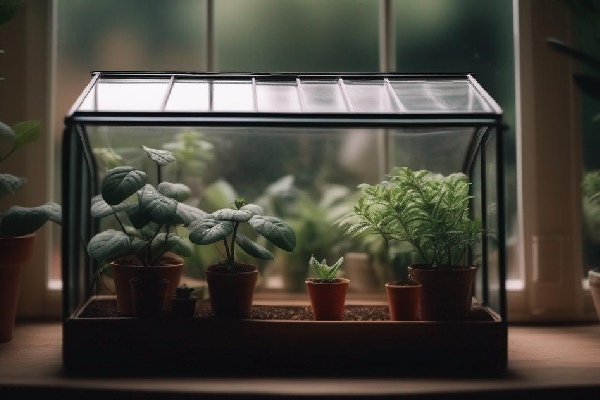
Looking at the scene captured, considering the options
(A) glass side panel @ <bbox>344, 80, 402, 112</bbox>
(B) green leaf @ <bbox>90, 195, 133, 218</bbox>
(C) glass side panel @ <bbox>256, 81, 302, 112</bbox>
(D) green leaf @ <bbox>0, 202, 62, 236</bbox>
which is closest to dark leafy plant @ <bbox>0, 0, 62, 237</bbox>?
(D) green leaf @ <bbox>0, 202, 62, 236</bbox>

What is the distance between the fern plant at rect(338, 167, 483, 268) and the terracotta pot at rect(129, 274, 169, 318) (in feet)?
2.05

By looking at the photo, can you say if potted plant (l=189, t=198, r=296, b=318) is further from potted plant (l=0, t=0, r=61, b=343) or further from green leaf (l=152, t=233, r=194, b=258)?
potted plant (l=0, t=0, r=61, b=343)

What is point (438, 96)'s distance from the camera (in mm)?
2215

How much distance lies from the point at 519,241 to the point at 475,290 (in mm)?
274

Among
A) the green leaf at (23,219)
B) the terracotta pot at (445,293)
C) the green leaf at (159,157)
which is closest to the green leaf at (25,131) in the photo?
the green leaf at (23,219)

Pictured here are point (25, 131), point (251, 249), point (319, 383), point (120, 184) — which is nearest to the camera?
point (319, 383)

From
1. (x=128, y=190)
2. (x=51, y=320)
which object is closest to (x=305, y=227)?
(x=128, y=190)

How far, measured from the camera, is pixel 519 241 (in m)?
2.58

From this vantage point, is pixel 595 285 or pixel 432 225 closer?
pixel 432 225

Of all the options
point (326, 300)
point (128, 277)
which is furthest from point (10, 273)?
point (326, 300)

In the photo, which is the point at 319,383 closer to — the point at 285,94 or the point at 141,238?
the point at 141,238

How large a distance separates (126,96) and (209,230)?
0.54m

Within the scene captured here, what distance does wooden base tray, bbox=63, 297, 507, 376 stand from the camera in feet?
6.38

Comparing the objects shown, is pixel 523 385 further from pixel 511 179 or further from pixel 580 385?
pixel 511 179
